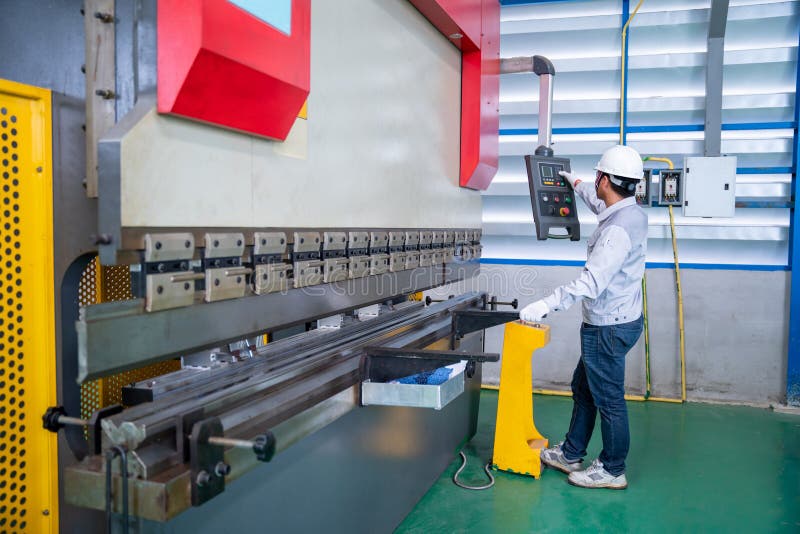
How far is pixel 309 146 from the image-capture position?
1.56 metres

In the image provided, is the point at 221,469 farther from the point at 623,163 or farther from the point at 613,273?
the point at 623,163

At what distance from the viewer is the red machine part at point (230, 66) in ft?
3.49

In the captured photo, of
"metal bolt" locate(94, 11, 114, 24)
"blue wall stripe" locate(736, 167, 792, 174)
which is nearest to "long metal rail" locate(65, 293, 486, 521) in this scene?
"metal bolt" locate(94, 11, 114, 24)

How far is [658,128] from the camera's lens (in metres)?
4.23

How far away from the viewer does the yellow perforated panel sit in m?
1.28

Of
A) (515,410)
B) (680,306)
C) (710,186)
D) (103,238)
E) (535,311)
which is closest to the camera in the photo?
(103,238)

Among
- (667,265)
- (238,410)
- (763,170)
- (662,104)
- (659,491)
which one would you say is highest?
(662,104)

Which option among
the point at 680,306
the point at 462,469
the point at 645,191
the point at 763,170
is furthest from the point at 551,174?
the point at 763,170

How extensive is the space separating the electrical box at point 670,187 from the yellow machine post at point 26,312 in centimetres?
372

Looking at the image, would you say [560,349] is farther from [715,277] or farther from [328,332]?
[328,332]

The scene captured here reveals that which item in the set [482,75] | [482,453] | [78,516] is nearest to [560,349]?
[482,453]

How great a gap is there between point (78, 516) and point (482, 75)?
2.23 meters

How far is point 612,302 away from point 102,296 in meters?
2.10

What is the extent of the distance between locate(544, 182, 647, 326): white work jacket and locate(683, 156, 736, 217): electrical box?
1407mm
